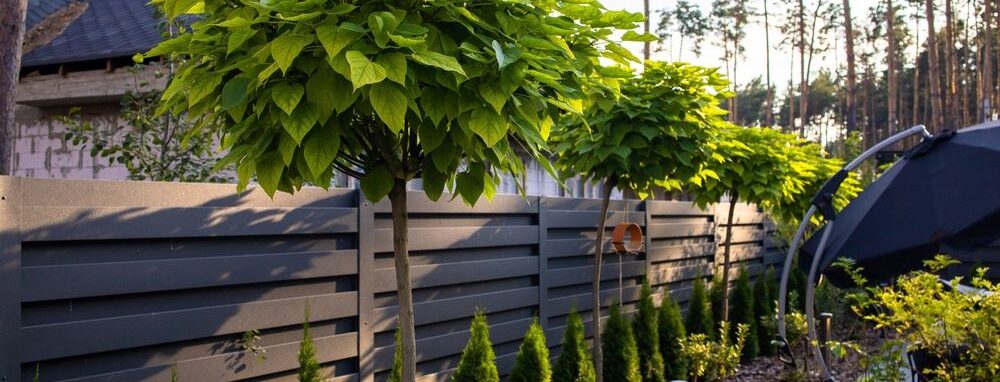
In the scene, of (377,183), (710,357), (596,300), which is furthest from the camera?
(710,357)

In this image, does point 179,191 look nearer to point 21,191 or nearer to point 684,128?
point 21,191

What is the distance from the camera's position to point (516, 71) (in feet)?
7.97

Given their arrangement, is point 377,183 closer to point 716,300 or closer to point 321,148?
point 321,148

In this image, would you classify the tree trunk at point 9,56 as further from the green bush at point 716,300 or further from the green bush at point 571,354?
the green bush at point 716,300

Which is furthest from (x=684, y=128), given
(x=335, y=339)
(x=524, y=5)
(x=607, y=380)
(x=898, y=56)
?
(x=898, y=56)

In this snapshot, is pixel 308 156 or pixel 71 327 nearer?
pixel 308 156

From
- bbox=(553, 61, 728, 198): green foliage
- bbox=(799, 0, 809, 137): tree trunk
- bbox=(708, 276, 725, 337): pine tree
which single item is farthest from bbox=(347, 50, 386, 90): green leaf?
bbox=(799, 0, 809, 137): tree trunk

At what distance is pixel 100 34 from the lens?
32.7 ft

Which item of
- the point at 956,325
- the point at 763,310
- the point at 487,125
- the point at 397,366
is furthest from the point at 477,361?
the point at 763,310

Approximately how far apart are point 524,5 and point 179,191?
5.73 ft

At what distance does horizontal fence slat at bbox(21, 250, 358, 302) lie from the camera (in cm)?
310

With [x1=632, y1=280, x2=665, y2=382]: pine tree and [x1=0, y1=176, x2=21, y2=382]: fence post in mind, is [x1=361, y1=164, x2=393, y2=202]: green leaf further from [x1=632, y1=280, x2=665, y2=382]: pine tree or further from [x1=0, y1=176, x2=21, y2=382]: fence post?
[x1=632, y1=280, x2=665, y2=382]: pine tree

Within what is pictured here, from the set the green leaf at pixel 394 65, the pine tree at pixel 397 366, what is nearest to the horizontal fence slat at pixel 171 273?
the pine tree at pixel 397 366

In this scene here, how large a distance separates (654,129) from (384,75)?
11.6 feet
